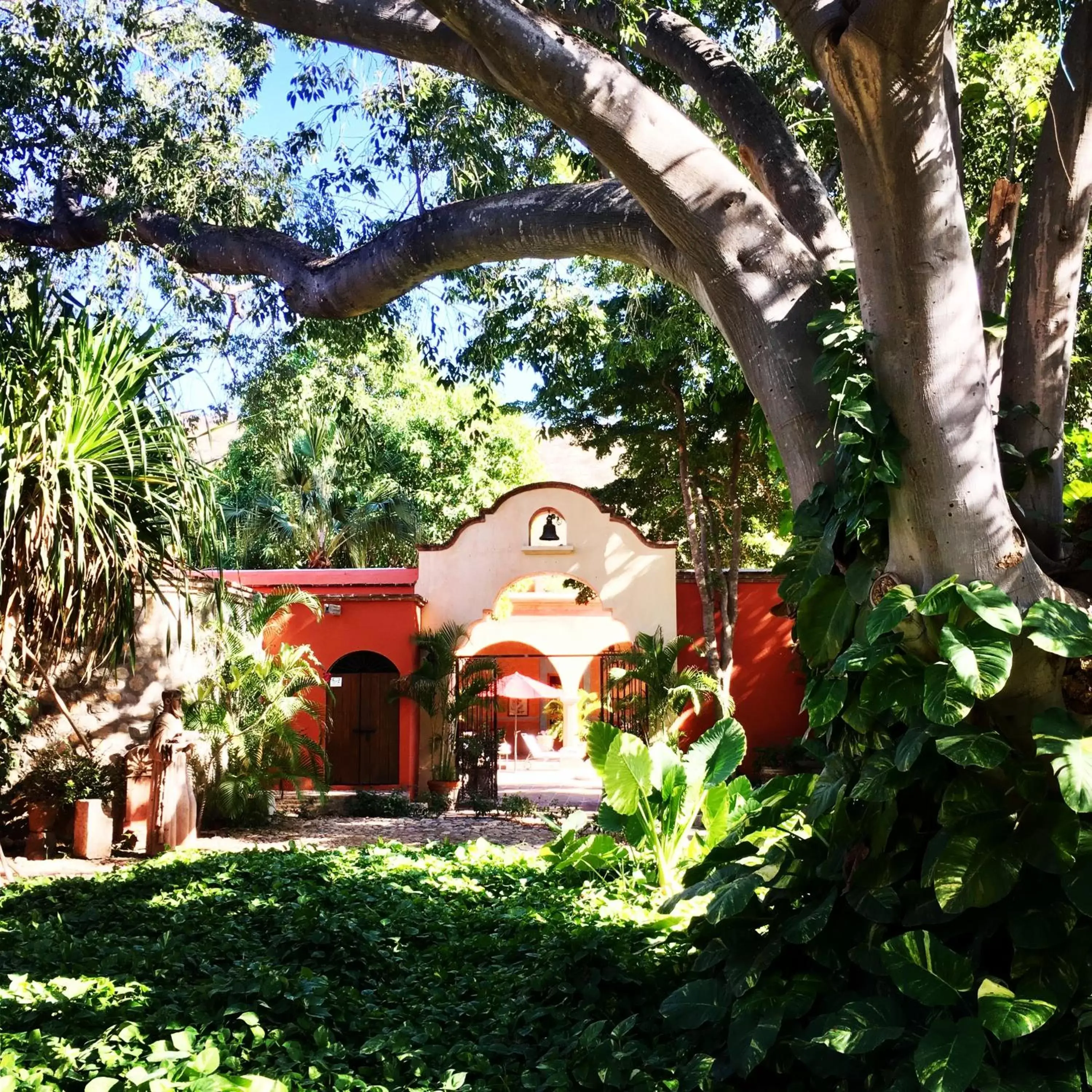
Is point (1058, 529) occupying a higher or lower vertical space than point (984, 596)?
higher

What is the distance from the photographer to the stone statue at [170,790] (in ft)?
30.9

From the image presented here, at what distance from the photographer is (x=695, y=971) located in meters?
3.89

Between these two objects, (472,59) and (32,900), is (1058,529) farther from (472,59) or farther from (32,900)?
(32,900)

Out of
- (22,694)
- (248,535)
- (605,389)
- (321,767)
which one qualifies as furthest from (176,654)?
(248,535)

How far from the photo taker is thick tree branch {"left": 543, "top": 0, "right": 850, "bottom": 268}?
4.23m

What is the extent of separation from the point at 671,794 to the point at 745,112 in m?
3.91

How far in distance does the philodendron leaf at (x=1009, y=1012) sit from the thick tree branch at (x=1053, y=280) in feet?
5.24

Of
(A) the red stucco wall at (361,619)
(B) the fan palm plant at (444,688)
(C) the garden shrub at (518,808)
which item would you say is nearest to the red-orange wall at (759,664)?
(B) the fan palm plant at (444,688)

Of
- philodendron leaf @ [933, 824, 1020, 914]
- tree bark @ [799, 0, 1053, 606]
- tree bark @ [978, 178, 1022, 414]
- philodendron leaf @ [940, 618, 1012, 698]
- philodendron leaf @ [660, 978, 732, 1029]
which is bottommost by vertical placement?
philodendron leaf @ [660, 978, 732, 1029]

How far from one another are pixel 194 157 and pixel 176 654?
5704 mm

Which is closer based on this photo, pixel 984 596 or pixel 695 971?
pixel 984 596

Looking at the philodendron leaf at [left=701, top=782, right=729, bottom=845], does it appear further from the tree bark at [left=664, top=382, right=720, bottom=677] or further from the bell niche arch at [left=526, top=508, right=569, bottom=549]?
the bell niche arch at [left=526, top=508, right=569, bottom=549]

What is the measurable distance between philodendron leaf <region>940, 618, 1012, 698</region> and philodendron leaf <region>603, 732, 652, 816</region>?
3.36 meters

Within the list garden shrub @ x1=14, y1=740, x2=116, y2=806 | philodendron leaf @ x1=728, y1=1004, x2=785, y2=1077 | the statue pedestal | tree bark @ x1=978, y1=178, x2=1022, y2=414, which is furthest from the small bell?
philodendron leaf @ x1=728, y1=1004, x2=785, y2=1077
